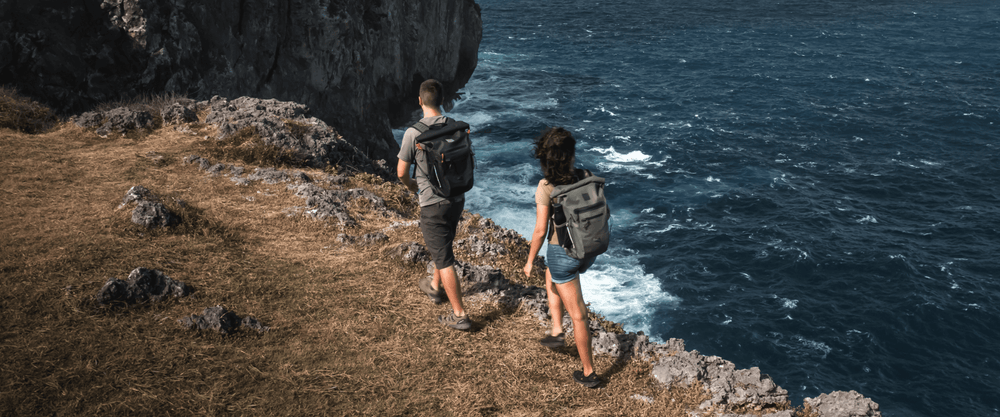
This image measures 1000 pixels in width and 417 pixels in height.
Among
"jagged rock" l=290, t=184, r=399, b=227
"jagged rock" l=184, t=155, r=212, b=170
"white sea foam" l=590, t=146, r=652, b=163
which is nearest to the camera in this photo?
"jagged rock" l=290, t=184, r=399, b=227

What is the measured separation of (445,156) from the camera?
719cm

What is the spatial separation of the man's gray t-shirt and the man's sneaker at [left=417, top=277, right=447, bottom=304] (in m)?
1.66

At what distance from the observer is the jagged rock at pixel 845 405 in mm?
6883

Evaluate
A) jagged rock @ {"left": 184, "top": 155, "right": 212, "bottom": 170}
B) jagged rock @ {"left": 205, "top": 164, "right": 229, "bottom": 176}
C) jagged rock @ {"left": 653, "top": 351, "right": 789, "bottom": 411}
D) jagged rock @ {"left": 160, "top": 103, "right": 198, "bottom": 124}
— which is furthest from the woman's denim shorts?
jagged rock @ {"left": 160, "top": 103, "right": 198, "bottom": 124}

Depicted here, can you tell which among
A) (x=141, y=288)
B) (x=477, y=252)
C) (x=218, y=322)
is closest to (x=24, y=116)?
(x=141, y=288)

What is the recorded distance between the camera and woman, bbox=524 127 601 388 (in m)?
6.35

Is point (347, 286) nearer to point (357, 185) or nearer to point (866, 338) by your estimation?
point (357, 185)

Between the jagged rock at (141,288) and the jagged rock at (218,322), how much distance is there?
726mm

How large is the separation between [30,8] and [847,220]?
3834 cm

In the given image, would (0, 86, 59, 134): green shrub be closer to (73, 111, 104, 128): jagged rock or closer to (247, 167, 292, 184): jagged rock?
(73, 111, 104, 128): jagged rock

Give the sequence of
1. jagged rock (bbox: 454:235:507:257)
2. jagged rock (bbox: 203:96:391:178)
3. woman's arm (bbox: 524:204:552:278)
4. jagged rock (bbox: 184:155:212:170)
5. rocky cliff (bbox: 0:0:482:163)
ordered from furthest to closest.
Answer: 1. rocky cliff (bbox: 0:0:482:163)
2. jagged rock (bbox: 203:96:391:178)
3. jagged rock (bbox: 184:155:212:170)
4. jagged rock (bbox: 454:235:507:257)
5. woman's arm (bbox: 524:204:552:278)

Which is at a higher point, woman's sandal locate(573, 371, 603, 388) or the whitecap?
woman's sandal locate(573, 371, 603, 388)

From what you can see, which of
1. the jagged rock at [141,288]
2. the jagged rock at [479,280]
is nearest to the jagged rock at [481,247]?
the jagged rock at [479,280]

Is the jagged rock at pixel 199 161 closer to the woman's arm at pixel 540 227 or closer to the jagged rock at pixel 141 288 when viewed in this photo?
the jagged rock at pixel 141 288
